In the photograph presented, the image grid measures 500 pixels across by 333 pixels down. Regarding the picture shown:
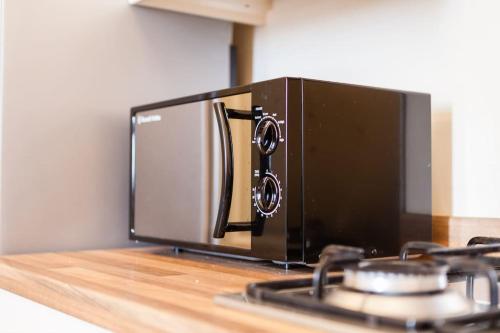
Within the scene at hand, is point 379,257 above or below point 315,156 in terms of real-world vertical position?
below

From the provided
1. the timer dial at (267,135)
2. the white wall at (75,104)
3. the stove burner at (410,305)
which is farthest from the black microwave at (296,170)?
the stove burner at (410,305)

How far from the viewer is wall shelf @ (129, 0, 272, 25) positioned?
139 cm

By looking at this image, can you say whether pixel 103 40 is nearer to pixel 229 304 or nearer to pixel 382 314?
pixel 229 304

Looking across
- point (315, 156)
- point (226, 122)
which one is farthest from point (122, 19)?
point (315, 156)

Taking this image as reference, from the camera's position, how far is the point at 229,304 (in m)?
0.67

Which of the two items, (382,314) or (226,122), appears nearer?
(382,314)

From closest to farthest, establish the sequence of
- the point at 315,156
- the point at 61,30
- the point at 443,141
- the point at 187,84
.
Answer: the point at 315,156 → the point at 443,141 → the point at 61,30 → the point at 187,84

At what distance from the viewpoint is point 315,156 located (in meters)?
0.96

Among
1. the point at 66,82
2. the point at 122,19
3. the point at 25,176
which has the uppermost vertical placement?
the point at 122,19

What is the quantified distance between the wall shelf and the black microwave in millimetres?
292

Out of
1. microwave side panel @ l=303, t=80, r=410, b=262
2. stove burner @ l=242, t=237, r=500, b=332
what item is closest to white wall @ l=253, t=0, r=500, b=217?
microwave side panel @ l=303, t=80, r=410, b=262

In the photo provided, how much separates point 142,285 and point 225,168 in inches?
10.5

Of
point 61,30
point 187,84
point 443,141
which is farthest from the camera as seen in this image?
point 187,84

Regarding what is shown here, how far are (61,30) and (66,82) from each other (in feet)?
0.33
